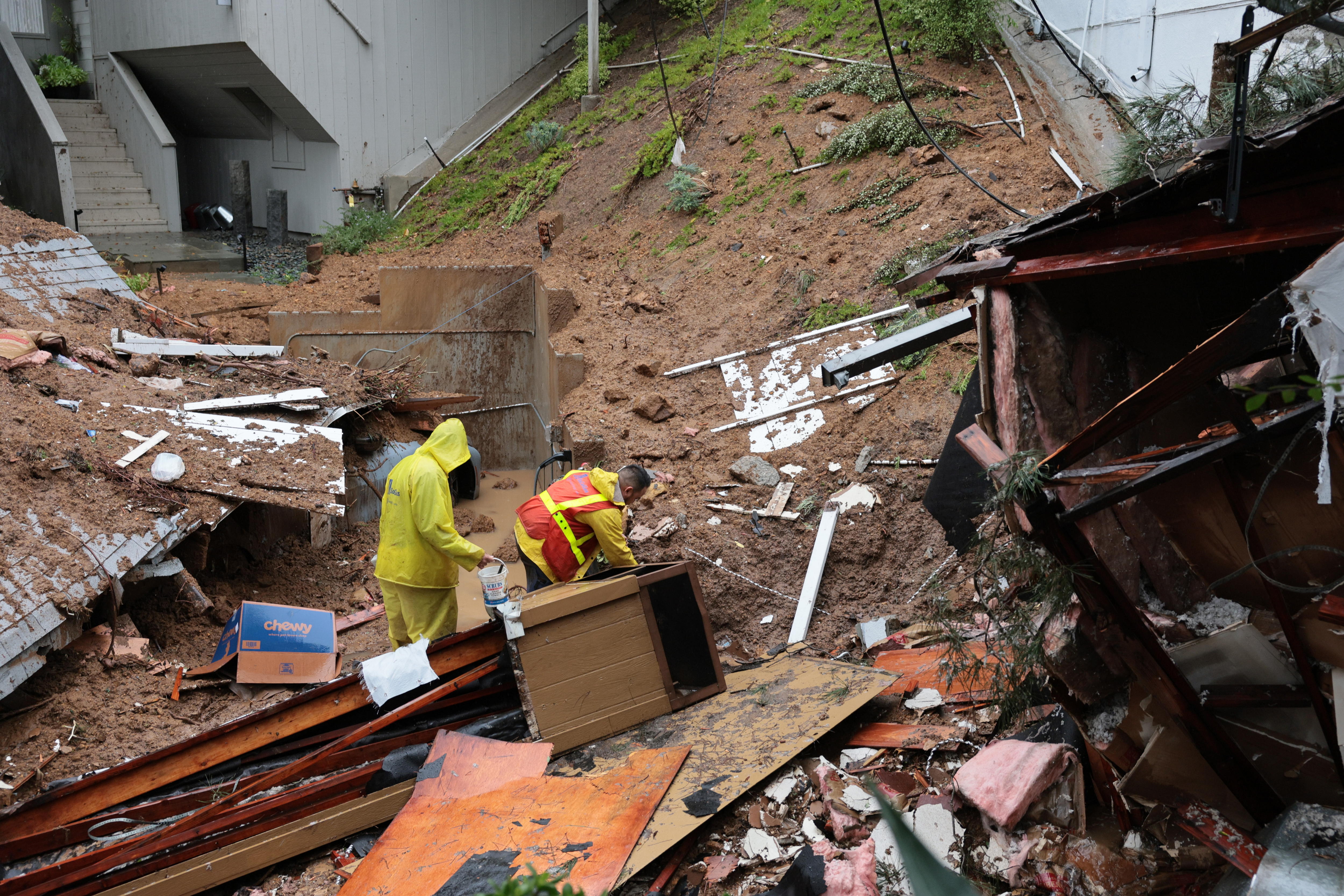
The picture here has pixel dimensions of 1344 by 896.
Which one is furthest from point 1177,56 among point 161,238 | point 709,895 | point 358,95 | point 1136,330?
point 161,238

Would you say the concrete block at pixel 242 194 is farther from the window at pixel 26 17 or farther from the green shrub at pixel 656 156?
the green shrub at pixel 656 156

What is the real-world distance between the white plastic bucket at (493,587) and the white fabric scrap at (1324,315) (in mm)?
3522

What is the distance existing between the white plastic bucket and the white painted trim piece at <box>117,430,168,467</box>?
134 inches

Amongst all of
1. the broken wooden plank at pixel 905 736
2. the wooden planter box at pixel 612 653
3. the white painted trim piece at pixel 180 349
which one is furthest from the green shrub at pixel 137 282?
the broken wooden plank at pixel 905 736

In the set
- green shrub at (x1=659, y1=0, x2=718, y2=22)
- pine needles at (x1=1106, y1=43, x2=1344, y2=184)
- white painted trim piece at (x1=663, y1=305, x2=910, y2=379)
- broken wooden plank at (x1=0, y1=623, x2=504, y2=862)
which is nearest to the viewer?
pine needles at (x1=1106, y1=43, x2=1344, y2=184)

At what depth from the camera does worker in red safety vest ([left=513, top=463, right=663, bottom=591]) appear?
5.32 meters

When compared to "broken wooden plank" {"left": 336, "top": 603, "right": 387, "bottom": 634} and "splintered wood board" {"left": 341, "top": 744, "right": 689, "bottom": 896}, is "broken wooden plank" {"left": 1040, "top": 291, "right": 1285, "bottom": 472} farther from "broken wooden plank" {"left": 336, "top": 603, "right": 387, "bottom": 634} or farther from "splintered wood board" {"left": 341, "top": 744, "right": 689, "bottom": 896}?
"broken wooden plank" {"left": 336, "top": 603, "right": 387, "bottom": 634}

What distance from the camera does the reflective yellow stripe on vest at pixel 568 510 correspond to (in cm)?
533

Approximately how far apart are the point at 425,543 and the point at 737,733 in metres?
2.18

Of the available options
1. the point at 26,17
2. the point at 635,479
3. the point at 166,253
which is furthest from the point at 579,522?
the point at 26,17

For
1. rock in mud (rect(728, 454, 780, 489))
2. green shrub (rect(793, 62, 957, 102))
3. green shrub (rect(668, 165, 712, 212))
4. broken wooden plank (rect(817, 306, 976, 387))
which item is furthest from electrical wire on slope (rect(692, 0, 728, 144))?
broken wooden plank (rect(817, 306, 976, 387))

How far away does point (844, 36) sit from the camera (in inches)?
506

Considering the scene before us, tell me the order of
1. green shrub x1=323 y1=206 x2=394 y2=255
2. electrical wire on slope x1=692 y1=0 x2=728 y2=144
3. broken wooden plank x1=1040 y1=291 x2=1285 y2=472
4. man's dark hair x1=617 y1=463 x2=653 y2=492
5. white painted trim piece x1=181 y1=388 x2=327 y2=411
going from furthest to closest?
green shrub x1=323 y1=206 x2=394 y2=255, electrical wire on slope x1=692 y1=0 x2=728 y2=144, white painted trim piece x1=181 y1=388 x2=327 y2=411, man's dark hair x1=617 y1=463 x2=653 y2=492, broken wooden plank x1=1040 y1=291 x2=1285 y2=472

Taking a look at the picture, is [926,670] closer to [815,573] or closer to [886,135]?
[815,573]
